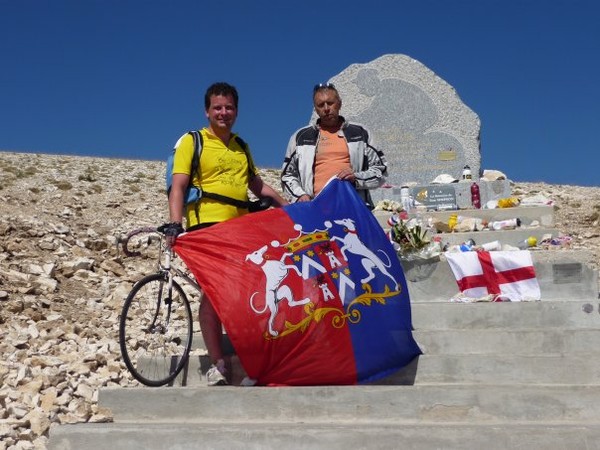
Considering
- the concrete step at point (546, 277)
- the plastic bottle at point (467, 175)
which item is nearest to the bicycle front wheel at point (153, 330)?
the concrete step at point (546, 277)

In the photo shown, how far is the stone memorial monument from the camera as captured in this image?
39.7 feet

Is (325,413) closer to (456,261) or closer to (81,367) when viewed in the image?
(81,367)

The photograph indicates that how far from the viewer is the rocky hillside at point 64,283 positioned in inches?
202

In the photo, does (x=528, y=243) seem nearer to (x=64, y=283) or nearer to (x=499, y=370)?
(x=499, y=370)

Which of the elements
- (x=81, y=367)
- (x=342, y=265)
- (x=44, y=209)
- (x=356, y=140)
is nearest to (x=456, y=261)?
(x=356, y=140)

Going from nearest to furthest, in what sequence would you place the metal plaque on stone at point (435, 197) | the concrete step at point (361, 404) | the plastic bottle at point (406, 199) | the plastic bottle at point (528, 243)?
the concrete step at point (361, 404)
the plastic bottle at point (528, 243)
the plastic bottle at point (406, 199)
the metal plaque on stone at point (435, 197)

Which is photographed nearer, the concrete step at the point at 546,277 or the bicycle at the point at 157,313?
the bicycle at the point at 157,313

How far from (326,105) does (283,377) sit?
2089 millimetres

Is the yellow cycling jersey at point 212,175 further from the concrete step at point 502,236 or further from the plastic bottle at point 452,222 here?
the plastic bottle at point 452,222

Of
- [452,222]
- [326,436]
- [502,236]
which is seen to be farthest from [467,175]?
[326,436]

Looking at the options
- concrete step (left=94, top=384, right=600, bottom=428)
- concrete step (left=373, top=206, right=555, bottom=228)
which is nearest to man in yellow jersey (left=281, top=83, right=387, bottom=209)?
concrete step (left=94, top=384, right=600, bottom=428)

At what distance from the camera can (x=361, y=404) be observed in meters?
4.14

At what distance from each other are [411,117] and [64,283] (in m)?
6.54

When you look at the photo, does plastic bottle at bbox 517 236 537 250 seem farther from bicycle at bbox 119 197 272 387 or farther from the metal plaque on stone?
bicycle at bbox 119 197 272 387
